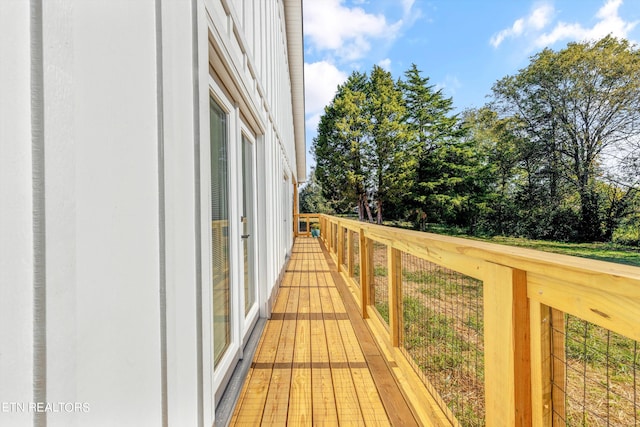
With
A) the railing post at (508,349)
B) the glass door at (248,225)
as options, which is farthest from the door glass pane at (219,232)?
the railing post at (508,349)

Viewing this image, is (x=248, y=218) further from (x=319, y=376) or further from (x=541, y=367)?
(x=541, y=367)

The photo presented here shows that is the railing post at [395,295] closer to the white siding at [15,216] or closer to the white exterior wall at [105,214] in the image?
the white exterior wall at [105,214]

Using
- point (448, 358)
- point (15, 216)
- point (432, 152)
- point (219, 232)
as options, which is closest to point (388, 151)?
point (432, 152)

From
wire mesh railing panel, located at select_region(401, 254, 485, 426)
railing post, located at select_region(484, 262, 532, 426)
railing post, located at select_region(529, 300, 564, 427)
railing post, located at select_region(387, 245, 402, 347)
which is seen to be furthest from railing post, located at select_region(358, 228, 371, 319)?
railing post, located at select_region(529, 300, 564, 427)

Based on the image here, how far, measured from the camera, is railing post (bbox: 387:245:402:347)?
7.06 ft

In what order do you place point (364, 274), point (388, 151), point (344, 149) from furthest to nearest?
point (344, 149) → point (388, 151) → point (364, 274)

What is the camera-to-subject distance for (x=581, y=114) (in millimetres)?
15742

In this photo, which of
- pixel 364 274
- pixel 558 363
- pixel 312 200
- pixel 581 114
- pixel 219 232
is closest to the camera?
pixel 558 363

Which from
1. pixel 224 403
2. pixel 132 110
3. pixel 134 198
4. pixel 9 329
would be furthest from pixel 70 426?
pixel 224 403

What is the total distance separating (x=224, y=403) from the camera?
1.73m

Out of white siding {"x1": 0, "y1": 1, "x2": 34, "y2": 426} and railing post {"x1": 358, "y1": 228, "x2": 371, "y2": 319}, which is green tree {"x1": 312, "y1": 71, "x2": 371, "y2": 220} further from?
white siding {"x1": 0, "y1": 1, "x2": 34, "y2": 426}

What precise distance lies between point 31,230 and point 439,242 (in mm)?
1473

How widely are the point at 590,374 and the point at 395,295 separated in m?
2.28

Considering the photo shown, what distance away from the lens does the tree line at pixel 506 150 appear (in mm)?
14820
